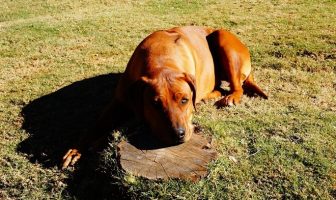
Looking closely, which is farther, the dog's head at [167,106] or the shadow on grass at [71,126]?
the shadow on grass at [71,126]

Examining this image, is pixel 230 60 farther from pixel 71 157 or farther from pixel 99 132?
pixel 71 157

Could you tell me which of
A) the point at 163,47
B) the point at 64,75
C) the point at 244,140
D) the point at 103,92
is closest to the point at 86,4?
the point at 64,75

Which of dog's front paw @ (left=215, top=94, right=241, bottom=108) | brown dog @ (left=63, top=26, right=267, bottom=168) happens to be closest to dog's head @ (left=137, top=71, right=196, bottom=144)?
brown dog @ (left=63, top=26, right=267, bottom=168)

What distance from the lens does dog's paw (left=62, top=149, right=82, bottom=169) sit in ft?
14.9

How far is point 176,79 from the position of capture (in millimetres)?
4359

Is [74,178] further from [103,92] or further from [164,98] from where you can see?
[103,92]

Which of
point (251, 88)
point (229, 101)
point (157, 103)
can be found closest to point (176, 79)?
point (157, 103)

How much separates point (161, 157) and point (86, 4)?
7315 mm

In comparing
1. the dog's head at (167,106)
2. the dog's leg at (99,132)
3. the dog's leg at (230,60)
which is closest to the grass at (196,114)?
the dog's leg at (99,132)

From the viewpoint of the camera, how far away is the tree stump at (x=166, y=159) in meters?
3.97

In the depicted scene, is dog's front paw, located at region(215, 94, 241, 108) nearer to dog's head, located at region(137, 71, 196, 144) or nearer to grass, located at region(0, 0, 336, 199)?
grass, located at region(0, 0, 336, 199)

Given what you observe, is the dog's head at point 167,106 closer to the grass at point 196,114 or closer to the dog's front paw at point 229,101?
the grass at point 196,114

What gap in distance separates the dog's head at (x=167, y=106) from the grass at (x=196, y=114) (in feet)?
1.42

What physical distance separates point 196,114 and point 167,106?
1.27 metres
